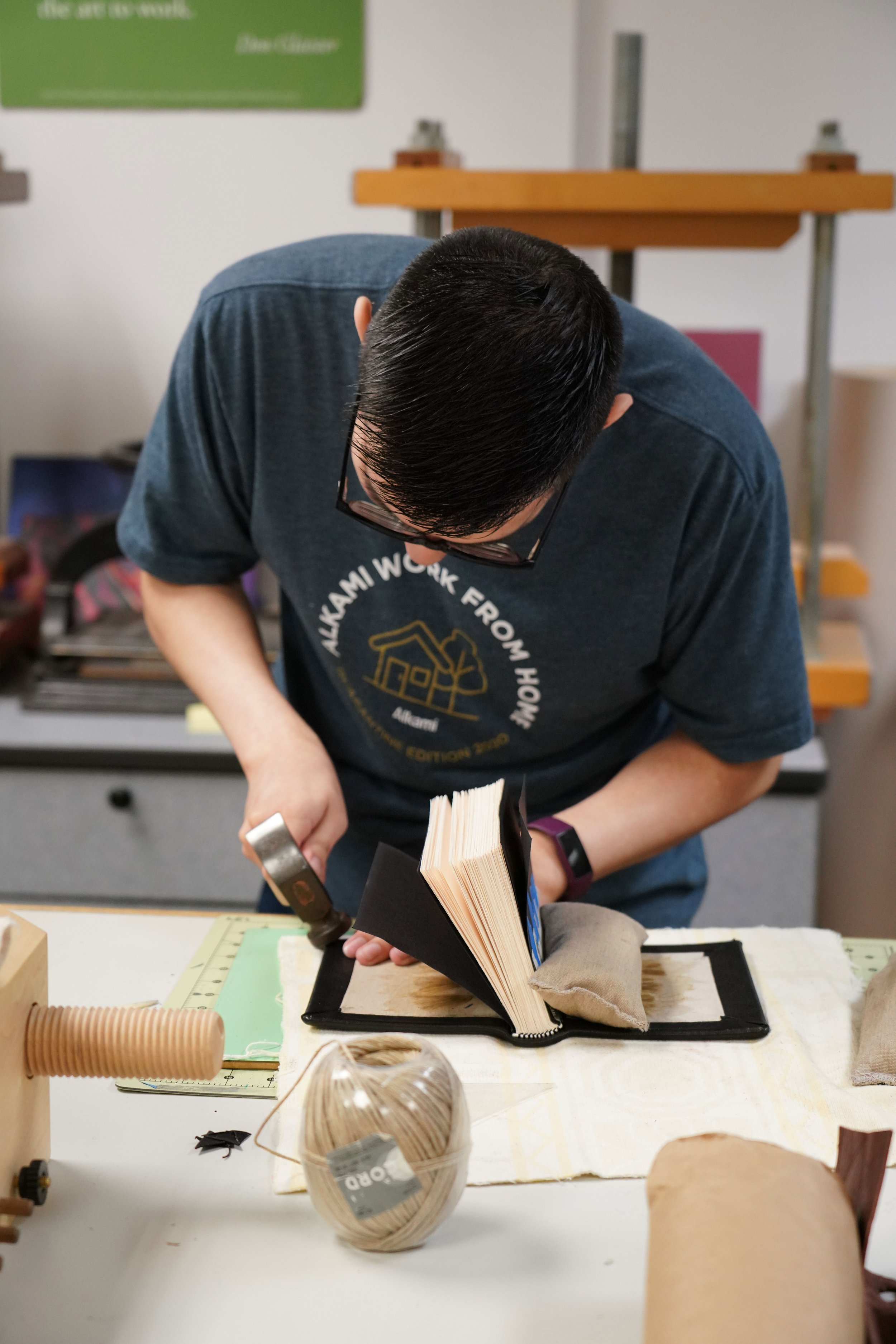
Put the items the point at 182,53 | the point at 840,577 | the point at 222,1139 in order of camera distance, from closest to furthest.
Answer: the point at 222,1139, the point at 840,577, the point at 182,53

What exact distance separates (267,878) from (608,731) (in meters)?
0.37

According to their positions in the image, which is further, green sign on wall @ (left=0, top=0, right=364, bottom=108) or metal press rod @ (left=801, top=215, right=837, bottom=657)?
green sign on wall @ (left=0, top=0, right=364, bottom=108)

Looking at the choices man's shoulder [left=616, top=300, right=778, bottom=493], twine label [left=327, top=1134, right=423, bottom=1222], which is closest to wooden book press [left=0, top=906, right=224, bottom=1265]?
twine label [left=327, top=1134, right=423, bottom=1222]

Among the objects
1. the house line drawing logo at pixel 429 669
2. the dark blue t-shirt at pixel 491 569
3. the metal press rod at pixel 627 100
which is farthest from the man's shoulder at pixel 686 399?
the metal press rod at pixel 627 100

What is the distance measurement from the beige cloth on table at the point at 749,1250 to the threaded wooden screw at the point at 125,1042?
255mm

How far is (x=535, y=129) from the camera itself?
6.61 ft

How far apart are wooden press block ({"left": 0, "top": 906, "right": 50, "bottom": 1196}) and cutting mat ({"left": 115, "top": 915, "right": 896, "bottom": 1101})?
0.08 meters

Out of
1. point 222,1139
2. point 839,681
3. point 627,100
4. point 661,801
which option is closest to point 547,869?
point 661,801

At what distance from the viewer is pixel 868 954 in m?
0.94

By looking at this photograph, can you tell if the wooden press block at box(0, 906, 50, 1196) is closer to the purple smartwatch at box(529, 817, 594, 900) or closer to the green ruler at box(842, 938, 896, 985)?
the purple smartwatch at box(529, 817, 594, 900)

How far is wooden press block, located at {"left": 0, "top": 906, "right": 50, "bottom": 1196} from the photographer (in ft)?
2.06

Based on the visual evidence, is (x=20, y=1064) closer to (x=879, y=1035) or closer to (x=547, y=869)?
(x=547, y=869)

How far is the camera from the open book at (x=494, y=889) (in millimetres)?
755

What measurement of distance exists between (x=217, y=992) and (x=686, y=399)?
22.7 inches
